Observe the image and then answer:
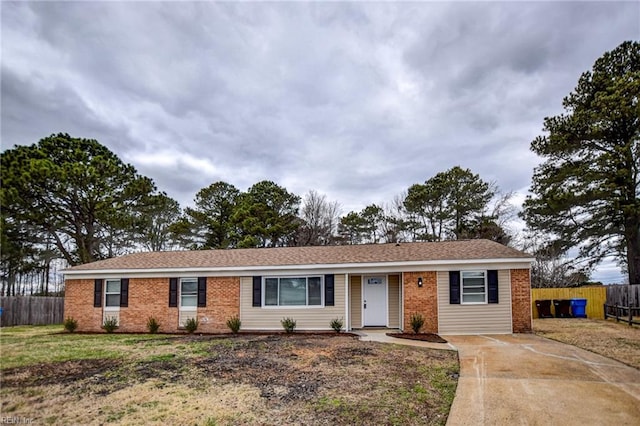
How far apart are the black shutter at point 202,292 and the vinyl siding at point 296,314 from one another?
4.66 ft

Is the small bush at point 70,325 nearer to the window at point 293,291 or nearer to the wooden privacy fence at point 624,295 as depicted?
the window at point 293,291

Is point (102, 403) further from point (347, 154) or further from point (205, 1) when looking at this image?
point (347, 154)

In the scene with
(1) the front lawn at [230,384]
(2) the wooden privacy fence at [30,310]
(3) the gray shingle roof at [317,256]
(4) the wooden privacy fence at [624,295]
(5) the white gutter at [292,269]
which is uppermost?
(3) the gray shingle roof at [317,256]

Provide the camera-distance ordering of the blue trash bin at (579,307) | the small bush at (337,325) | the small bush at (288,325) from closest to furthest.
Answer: the small bush at (337,325) → the small bush at (288,325) → the blue trash bin at (579,307)

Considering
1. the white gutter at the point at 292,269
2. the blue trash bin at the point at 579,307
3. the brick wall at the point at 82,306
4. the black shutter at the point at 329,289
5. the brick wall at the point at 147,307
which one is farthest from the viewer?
the blue trash bin at the point at 579,307

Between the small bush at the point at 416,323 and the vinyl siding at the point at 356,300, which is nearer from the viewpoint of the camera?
the small bush at the point at 416,323

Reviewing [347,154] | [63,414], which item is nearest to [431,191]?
[347,154]

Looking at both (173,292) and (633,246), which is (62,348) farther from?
(633,246)

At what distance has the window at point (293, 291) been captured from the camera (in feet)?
47.2

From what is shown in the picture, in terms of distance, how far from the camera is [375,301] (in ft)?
48.3

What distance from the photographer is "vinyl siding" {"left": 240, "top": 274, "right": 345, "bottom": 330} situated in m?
14.1

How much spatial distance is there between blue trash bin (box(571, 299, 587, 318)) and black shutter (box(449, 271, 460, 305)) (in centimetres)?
849

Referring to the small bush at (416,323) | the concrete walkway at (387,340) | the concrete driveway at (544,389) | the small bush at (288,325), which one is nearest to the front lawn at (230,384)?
the concrete driveway at (544,389)

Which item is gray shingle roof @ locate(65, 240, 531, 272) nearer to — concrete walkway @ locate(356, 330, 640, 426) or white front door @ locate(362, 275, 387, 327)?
white front door @ locate(362, 275, 387, 327)
